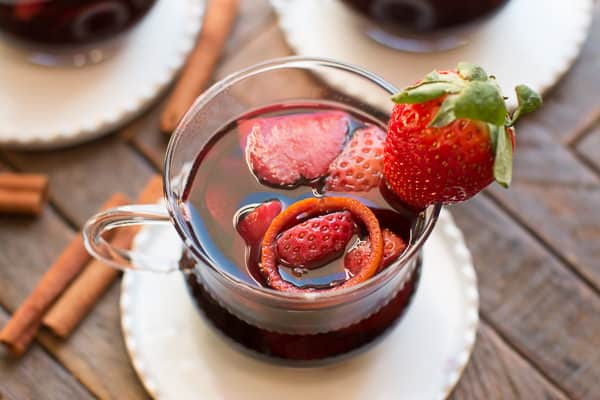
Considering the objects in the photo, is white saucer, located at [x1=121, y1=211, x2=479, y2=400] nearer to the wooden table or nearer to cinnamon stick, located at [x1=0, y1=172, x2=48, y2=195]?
the wooden table

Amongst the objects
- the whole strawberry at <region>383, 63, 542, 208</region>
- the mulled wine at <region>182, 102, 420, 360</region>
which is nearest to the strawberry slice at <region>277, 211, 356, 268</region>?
the mulled wine at <region>182, 102, 420, 360</region>

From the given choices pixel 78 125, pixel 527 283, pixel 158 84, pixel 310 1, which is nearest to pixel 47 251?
pixel 78 125

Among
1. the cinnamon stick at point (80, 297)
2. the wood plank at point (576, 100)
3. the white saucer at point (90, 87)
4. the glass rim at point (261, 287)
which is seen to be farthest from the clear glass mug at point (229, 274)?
the wood plank at point (576, 100)

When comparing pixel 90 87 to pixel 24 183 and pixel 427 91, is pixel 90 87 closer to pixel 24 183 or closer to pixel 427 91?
pixel 24 183

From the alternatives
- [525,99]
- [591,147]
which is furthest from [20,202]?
[591,147]

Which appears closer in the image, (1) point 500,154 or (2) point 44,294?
(1) point 500,154
